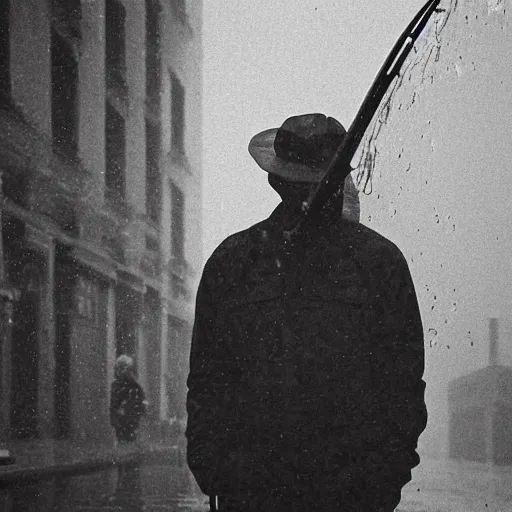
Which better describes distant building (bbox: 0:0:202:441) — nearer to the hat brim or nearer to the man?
the hat brim

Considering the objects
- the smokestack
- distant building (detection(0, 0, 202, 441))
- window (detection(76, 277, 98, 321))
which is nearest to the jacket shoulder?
distant building (detection(0, 0, 202, 441))

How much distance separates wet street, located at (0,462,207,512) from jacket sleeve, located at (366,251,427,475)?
19.5 feet

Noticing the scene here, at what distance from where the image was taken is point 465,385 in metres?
59.4

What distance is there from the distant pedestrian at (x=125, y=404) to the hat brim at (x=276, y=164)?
1331cm

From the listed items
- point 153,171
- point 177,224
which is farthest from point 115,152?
point 177,224

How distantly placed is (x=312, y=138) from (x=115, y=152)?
18823 millimetres

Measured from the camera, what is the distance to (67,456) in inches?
531

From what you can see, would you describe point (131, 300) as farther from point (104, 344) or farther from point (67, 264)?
point (67, 264)

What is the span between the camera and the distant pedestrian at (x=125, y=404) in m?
15.8

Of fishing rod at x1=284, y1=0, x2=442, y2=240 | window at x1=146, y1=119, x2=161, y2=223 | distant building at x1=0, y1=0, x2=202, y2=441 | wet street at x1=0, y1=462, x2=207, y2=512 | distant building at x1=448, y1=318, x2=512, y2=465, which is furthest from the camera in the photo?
distant building at x1=448, y1=318, x2=512, y2=465

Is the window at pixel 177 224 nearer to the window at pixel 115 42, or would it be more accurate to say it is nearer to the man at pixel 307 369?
the window at pixel 115 42

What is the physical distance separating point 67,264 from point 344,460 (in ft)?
50.3

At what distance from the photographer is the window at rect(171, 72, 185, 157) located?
2636 centimetres

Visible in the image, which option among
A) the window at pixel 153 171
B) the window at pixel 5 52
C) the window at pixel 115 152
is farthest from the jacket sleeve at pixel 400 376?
the window at pixel 153 171
